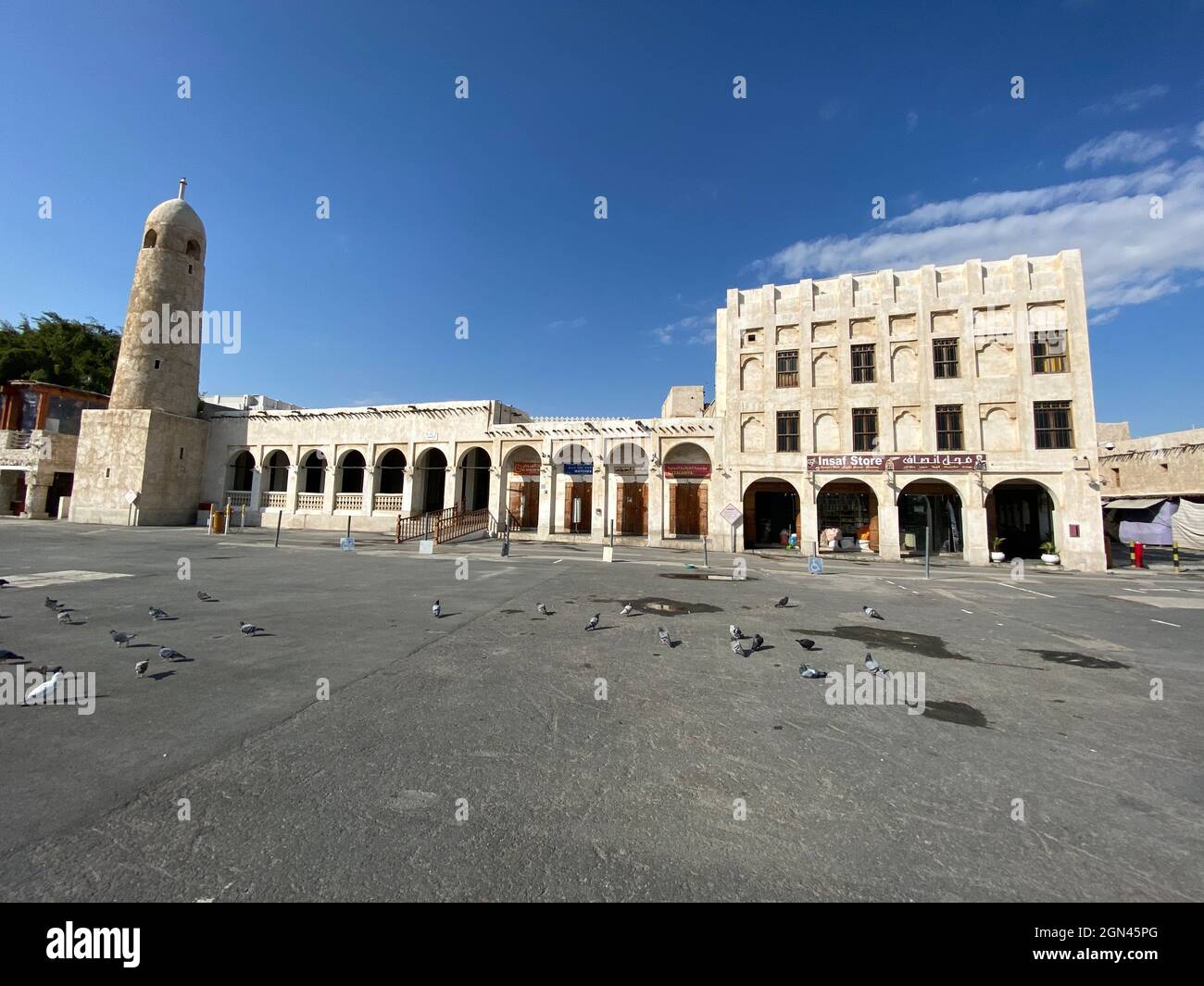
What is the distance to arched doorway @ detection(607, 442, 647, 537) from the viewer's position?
2972cm

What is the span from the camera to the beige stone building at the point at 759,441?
23656mm

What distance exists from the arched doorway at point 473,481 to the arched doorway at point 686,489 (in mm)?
11274

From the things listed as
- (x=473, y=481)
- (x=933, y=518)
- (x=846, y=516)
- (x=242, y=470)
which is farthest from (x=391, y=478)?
(x=933, y=518)

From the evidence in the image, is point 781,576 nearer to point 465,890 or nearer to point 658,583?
point 658,583

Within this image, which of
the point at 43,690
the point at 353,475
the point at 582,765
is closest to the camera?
the point at 582,765

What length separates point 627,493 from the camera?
99.3 ft

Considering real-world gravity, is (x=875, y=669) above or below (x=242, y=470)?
below

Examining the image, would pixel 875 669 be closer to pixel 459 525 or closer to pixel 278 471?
pixel 459 525

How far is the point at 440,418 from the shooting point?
32750mm

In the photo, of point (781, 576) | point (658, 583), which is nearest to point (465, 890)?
point (658, 583)

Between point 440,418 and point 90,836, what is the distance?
3179cm

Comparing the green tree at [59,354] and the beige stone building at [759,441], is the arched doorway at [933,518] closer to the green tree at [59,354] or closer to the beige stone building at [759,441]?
the beige stone building at [759,441]

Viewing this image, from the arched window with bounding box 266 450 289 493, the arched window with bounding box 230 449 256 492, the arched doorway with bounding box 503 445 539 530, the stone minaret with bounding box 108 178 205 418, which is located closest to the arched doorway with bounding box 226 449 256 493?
the arched window with bounding box 230 449 256 492

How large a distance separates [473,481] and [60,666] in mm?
28969
